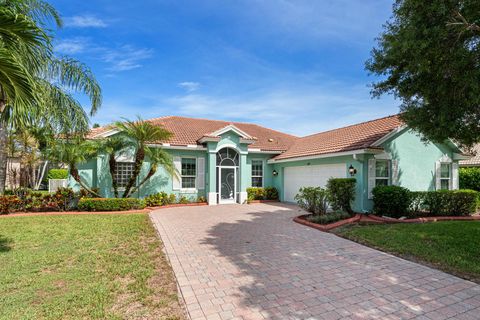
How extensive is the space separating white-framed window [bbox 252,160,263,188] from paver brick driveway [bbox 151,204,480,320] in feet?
38.0

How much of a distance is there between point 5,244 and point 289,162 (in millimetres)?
15560

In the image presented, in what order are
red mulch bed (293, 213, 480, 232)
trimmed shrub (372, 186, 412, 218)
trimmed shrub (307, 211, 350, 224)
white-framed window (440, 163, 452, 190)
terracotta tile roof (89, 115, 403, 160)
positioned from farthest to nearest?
white-framed window (440, 163, 452, 190) < terracotta tile roof (89, 115, 403, 160) < trimmed shrub (372, 186, 412, 218) < trimmed shrub (307, 211, 350, 224) < red mulch bed (293, 213, 480, 232)

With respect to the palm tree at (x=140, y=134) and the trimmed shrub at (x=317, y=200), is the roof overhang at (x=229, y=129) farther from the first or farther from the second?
the trimmed shrub at (x=317, y=200)

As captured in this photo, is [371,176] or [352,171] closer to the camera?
[352,171]

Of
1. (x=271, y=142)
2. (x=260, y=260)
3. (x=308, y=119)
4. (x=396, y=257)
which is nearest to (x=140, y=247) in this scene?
(x=260, y=260)

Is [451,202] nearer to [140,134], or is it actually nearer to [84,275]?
[84,275]

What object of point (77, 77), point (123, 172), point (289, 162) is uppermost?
point (77, 77)

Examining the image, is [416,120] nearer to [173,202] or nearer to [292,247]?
[292,247]

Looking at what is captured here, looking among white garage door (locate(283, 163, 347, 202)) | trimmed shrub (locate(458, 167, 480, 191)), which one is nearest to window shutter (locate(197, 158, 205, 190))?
white garage door (locate(283, 163, 347, 202))

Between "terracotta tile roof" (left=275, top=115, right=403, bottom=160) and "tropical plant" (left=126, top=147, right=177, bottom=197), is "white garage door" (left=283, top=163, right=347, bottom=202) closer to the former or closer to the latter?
"terracotta tile roof" (left=275, top=115, right=403, bottom=160)

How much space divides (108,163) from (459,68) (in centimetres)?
1702

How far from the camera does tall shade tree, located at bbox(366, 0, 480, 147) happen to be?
21.5 ft

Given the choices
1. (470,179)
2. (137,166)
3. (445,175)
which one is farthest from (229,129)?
(470,179)

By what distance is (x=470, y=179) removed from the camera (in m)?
19.7
